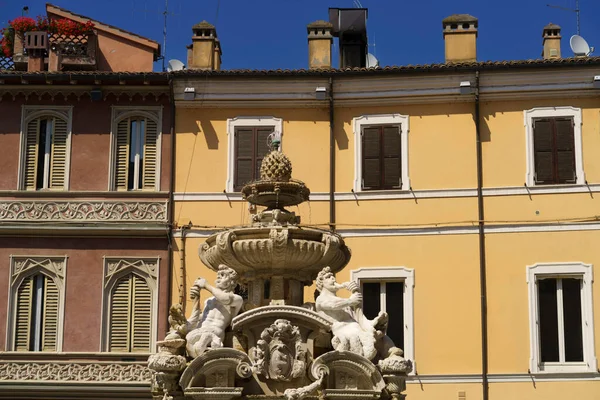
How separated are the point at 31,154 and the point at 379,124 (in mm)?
9319

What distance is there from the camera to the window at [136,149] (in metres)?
32.6

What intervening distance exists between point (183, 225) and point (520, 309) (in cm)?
885

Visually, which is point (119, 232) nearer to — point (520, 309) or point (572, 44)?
point (520, 309)

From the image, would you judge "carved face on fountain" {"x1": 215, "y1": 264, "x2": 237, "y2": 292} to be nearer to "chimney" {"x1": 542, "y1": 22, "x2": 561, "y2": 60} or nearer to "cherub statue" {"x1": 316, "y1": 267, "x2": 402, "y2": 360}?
"cherub statue" {"x1": 316, "y1": 267, "x2": 402, "y2": 360}

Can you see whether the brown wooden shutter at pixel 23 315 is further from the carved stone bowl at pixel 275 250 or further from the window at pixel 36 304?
the carved stone bowl at pixel 275 250

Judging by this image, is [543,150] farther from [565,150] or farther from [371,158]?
[371,158]

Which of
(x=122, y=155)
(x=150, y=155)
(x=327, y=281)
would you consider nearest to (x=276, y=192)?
(x=327, y=281)

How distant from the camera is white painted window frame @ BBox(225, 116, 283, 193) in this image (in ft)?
106

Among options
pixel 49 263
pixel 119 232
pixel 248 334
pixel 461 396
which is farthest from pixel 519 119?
pixel 248 334

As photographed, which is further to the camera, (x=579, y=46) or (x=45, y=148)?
(x=579, y=46)

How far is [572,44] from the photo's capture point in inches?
1328

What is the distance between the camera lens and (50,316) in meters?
31.6

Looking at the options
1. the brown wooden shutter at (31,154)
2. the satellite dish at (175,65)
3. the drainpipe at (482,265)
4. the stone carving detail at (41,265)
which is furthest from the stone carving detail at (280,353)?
the satellite dish at (175,65)

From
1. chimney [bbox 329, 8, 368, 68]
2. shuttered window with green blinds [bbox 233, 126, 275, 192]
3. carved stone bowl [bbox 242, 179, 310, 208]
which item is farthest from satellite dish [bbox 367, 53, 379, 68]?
carved stone bowl [bbox 242, 179, 310, 208]
